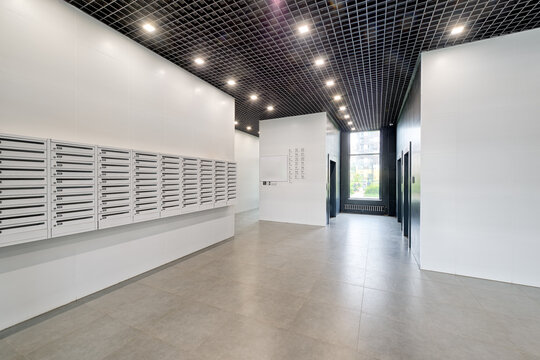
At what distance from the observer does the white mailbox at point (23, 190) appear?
72.3 inches

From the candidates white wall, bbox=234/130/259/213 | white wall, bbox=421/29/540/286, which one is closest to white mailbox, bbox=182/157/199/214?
white wall, bbox=421/29/540/286

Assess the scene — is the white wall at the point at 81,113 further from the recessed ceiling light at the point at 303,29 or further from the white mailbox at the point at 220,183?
the recessed ceiling light at the point at 303,29

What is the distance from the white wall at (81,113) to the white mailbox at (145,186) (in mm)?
219

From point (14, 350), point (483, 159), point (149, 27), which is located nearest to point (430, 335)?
point (483, 159)

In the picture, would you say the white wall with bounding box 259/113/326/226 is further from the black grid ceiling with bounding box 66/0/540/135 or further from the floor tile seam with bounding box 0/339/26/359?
the floor tile seam with bounding box 0/339/26/359

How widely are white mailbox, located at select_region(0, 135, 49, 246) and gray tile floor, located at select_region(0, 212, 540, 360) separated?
2.90ft

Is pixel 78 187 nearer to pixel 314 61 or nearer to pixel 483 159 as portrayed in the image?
pixel 314 61

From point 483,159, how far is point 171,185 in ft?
14.9

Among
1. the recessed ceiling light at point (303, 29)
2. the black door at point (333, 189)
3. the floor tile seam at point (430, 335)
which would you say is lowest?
the floor tile seam at point (430, 335)

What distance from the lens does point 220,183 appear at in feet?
14.4

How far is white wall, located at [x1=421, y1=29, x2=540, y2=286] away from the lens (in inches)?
111

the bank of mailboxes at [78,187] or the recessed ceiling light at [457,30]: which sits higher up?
the recessed ceiling light at [457,30]

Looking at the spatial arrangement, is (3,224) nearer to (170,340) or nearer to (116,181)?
(116,181)

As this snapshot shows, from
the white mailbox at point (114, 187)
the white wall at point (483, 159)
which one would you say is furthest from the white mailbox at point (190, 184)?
the white wall at point (483, 159)
